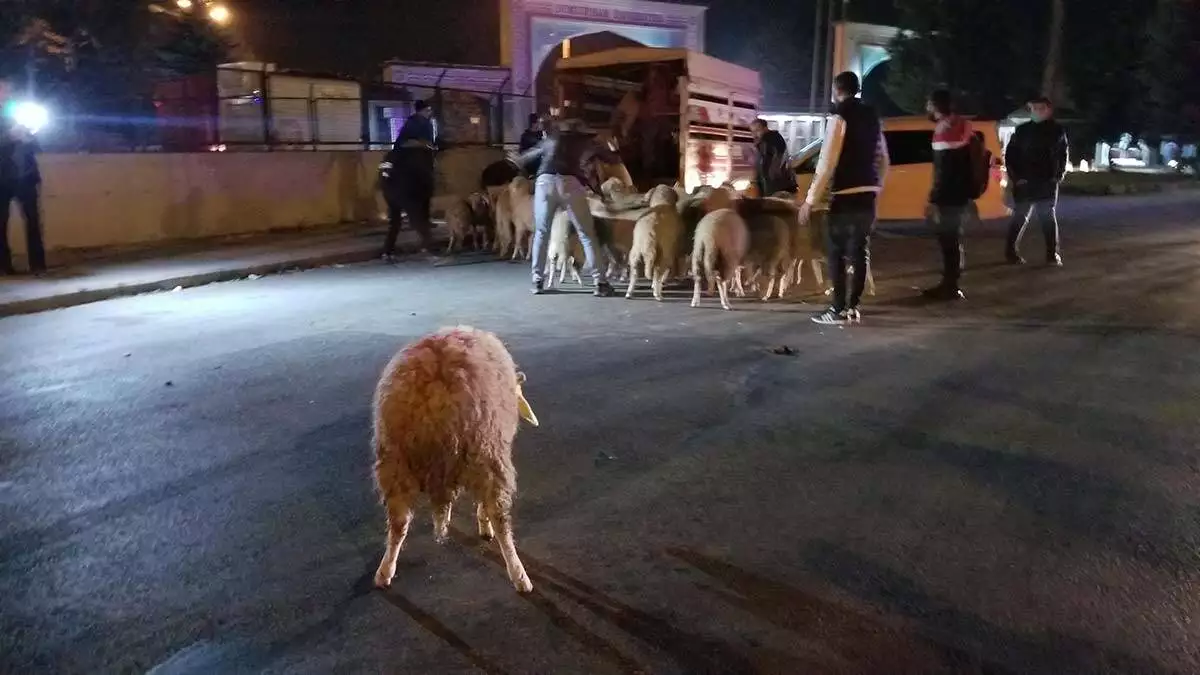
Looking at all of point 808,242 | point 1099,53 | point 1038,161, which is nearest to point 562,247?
point 808,242

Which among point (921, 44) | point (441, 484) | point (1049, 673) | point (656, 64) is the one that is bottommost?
point (1049, 673)

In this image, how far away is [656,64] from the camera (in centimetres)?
1628

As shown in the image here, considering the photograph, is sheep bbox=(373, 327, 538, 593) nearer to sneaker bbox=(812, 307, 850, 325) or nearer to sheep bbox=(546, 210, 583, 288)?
sneaker bbox=(812, 307, 850, 325)

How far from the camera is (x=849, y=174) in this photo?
932 cm

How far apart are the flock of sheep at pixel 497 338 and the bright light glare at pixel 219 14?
1222 cm

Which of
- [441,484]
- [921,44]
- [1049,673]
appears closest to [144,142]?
[441,484]

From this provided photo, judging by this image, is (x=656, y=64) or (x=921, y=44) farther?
(x=921, y=44)

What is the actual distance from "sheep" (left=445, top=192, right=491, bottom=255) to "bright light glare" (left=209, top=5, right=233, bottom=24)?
1159cm

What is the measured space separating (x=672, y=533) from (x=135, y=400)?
420 centimetres

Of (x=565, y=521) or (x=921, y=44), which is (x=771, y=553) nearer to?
(x=565, y=521)

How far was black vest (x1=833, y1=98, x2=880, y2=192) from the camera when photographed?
9.20 m

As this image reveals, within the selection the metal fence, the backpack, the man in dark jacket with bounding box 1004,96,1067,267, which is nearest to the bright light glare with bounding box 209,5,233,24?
the metal fence

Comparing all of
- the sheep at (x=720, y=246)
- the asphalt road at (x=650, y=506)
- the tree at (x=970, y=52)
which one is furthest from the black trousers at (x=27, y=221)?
the tree at (x=970, y=52)

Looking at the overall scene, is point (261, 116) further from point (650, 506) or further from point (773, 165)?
point (650, 506)
